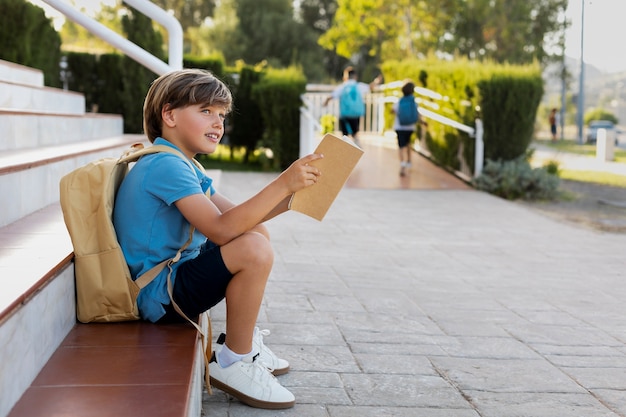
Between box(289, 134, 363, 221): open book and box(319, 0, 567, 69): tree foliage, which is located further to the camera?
box(319, 0, 567, 69): tree foliage

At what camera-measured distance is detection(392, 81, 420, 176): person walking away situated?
1380cm

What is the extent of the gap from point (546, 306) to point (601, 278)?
1.30m

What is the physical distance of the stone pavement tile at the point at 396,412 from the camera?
125 inches

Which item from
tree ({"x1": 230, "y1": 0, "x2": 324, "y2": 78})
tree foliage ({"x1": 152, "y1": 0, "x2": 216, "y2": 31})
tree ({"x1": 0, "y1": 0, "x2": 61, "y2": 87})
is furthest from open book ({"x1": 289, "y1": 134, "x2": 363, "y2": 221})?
tree foliage ({"x1": 152, "y1": 0, "x2": 216, "y2": 31})

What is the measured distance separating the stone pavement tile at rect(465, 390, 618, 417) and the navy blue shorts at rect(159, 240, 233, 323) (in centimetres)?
112

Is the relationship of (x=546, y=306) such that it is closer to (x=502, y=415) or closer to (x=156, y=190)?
(x=502, y=415)

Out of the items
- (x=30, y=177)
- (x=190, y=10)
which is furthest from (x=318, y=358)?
(x=190, y=10)

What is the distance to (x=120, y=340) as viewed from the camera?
2793 mm

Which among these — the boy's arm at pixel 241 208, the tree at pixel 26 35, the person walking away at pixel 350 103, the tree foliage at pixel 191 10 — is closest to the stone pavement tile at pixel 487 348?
the boy's arm at pixel 241 208

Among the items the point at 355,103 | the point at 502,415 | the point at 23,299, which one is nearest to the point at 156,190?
the point at 23,299

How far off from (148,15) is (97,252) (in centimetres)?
314

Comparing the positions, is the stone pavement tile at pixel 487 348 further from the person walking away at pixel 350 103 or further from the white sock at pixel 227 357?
the person walking away at pixel 350 103

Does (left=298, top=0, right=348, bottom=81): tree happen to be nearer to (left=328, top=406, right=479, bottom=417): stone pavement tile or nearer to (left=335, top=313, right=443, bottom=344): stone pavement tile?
(left=335, top=313, right=443, bottom=344): stone pavement tile

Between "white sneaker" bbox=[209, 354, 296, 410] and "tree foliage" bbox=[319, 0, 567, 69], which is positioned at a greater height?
"tree foliage" bbox=[319, 0, 567, 69]
